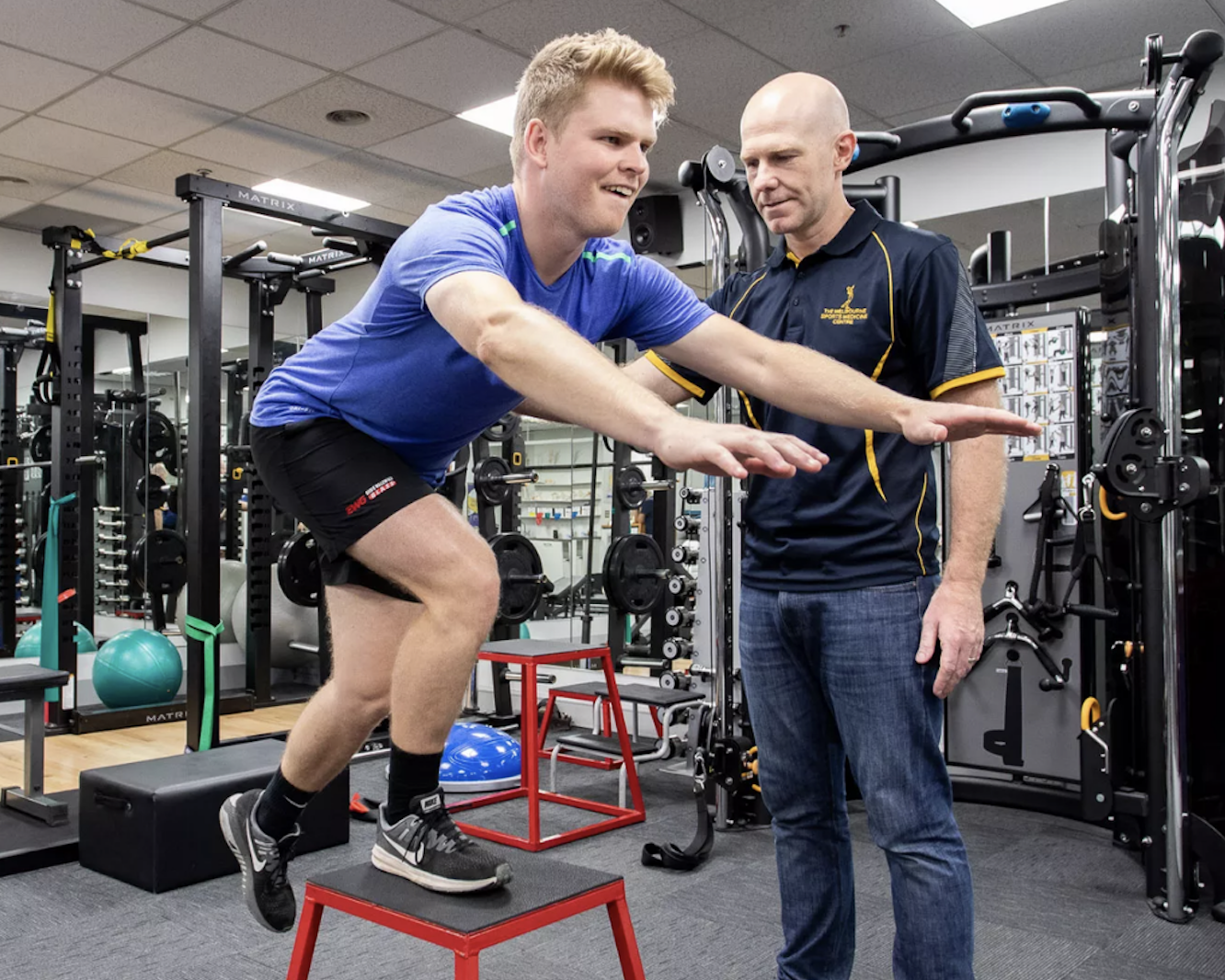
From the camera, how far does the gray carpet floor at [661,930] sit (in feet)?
7.95

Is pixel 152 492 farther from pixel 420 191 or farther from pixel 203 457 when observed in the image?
pixel 203 457

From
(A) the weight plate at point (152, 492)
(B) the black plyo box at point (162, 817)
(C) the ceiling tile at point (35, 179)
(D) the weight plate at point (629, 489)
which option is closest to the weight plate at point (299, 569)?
(D) the weight plate at point (629, 489)

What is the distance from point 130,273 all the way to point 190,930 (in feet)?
20.0

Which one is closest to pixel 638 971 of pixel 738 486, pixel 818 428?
pixel 818 428

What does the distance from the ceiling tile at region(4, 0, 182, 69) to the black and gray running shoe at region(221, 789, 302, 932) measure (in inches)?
147

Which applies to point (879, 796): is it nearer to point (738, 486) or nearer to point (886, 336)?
point (886, 336)

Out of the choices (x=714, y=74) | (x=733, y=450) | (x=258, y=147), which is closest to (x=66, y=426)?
(x=258, y=147)

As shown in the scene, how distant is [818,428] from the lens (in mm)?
1689

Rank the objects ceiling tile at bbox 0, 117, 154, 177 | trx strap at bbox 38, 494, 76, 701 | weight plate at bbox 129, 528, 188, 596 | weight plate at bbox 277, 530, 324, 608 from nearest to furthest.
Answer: weight plate at bbox 277, 530, 324, 608
trx strap at bbox 38, 494, 76, 701
ceiling tile at bbox 0, 117, 154, 177
weight plate at bbox 129, 528, 188, 596

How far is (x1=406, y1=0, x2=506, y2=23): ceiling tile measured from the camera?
421cm

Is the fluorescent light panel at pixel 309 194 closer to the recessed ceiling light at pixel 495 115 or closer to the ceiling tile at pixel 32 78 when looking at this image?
the recessed ceiling light at pixel 495 115

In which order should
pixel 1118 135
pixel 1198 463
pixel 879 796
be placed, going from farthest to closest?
pixel 1118 135 → pixel 1198 463 → pixel 879 796

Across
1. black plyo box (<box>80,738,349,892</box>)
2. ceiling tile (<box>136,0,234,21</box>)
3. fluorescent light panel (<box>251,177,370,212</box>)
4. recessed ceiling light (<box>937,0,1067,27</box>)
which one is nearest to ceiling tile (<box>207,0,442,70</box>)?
ceiling tile (<box>136,0,234,21</box>)

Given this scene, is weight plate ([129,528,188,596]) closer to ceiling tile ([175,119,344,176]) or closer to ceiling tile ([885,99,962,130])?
ceiling tile ([175,119,344,176])
